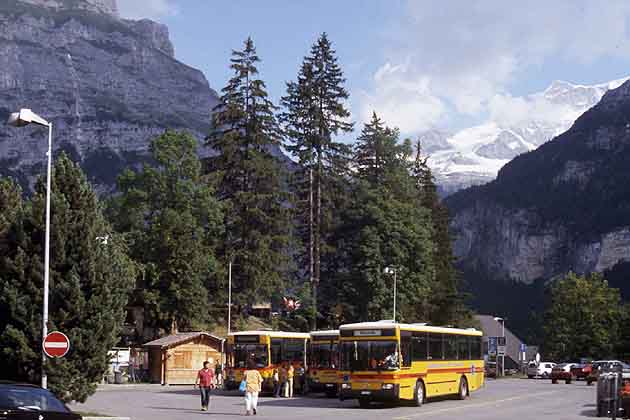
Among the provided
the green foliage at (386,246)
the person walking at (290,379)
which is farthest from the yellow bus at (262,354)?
the green foliage at (386,246)

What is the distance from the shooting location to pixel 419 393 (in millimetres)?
34219

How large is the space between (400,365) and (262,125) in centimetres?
4180

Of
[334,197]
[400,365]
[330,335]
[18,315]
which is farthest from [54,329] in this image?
[334,197]

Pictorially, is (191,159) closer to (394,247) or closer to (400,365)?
(394,247)

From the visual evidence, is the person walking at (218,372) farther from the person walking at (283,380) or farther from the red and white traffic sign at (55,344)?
the red and white traffic sign at (55,344)

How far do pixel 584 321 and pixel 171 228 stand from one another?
197 ft

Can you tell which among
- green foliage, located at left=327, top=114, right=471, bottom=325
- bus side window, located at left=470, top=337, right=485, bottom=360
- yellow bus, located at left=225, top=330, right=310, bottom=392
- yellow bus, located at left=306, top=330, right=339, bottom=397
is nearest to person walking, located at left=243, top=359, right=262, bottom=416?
yellow bus, located at left=306, top=330, right=339, bottom=397

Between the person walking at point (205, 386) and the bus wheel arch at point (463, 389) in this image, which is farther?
the bus wheel arch at point (463, 389)

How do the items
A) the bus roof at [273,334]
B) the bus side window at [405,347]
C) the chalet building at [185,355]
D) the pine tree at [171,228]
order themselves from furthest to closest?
1. the pine tree at [171,228]
2. the chalet building at [185,355]
3. the bus roof at [273,334]
4. the bus side window at [405,347]

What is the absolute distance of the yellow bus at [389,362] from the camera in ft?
107

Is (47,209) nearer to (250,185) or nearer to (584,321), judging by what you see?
(250,185)

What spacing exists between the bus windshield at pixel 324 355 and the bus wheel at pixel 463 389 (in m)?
5.83

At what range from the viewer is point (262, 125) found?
72.1 m

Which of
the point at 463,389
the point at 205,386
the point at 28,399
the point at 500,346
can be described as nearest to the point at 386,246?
the point at 500,346
